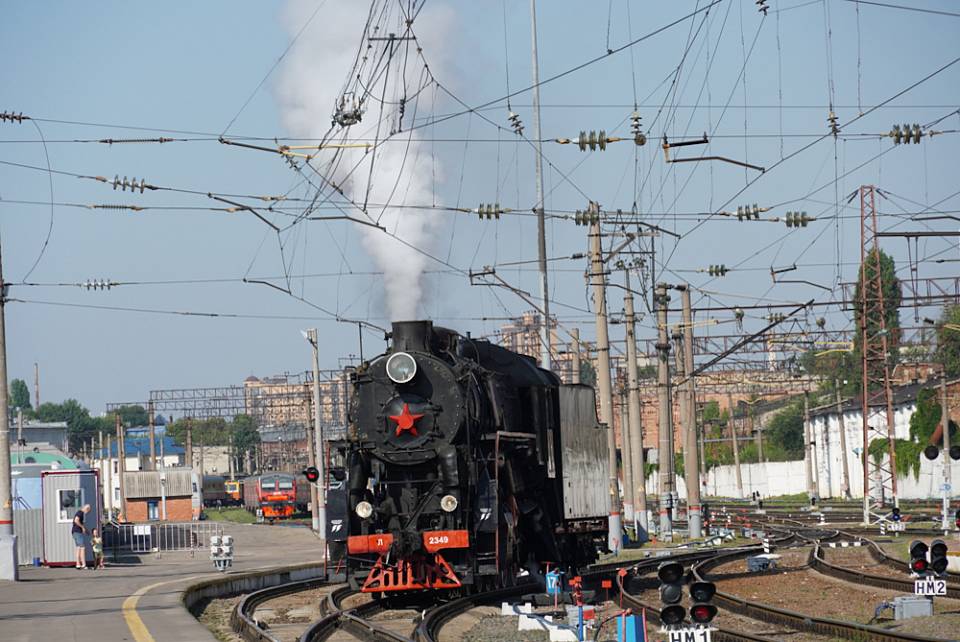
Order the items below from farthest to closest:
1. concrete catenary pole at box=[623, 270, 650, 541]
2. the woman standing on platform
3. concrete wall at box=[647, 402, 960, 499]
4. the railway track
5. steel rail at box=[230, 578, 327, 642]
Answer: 1. concrete wall at box=[647, 402, 960, 499]
2. concrete catenary pole at box=[623, 270, 650, 541]
3. the woman standing on platform
4. steel rail at box=[230, 578, 327, 642]
5. the railway track

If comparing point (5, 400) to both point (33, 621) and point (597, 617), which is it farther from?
point (597, 617)

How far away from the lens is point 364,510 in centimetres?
2030

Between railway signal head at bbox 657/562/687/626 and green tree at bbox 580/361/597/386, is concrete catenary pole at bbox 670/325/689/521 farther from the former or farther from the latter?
railway signal head at bbox 657/562/687/626

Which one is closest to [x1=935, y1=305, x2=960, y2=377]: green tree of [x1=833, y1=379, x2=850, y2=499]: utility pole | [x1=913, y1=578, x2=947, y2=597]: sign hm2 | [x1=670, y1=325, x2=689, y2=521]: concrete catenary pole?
[x1=833, y1=379, x2=850, y2=499]: utility pole

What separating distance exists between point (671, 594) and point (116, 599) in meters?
14.0

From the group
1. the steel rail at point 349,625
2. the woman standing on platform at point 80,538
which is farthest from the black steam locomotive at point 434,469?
the woman standing on platform at point 80,538

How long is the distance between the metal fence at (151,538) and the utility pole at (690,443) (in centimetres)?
1590

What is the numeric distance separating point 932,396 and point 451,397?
60.4 meters

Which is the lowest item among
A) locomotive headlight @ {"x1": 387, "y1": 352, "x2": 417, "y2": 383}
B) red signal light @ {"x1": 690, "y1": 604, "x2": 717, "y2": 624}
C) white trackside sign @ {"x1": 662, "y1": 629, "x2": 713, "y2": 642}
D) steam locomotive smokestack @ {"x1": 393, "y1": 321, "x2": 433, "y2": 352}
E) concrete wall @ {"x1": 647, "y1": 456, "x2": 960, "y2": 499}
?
concrete wall @ {"x1": 647, "y1": 456, "x2": 960, "y2": 499}

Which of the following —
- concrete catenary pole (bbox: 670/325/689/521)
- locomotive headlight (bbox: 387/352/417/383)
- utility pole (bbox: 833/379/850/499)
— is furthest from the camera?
utility pole (bbox: 833/379/850/499)

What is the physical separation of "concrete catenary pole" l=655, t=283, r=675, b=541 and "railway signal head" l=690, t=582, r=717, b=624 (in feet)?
86.9

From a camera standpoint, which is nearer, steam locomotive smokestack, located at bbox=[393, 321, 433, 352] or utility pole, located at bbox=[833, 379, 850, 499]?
steam locomotive smokestack, located at bbox=[393, 321, 433, 352]

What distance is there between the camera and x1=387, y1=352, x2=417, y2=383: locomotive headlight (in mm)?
20484

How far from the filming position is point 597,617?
19.7 m
